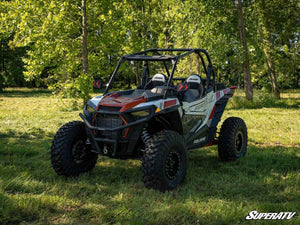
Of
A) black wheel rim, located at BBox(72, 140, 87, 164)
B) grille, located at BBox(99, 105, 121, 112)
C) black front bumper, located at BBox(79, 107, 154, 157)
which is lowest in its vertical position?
black wheel rim, located at BBox(72, 140, 87, 164)

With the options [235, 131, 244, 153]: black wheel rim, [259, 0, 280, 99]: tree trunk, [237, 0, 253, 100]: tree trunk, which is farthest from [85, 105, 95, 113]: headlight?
[259, 0, 280, 99]: tree trunk

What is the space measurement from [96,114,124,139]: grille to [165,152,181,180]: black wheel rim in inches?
31.9

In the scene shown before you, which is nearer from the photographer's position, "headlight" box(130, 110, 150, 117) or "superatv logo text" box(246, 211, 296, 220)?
"superatv logo text" box(246, 211, 296, 220)

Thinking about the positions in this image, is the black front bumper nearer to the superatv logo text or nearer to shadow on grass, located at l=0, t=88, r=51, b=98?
the superatv logo text

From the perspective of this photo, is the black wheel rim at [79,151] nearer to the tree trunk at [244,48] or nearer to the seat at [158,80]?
the seat at [158,80]

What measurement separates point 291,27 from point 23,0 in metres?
12.3

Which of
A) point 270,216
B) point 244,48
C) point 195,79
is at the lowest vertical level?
point 270,216

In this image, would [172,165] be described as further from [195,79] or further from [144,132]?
[195,79]

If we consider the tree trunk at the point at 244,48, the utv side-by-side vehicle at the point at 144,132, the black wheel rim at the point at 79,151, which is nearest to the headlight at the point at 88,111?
the utv side-by-side vehicle at the point at 144,132

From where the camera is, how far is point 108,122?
16.0 ft

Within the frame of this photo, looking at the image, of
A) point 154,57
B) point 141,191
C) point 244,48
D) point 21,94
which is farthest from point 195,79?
point 21,94

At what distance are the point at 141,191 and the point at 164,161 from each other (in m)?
0.52

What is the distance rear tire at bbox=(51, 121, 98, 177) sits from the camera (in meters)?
5.03

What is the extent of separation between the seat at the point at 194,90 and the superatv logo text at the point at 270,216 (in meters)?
2.61
